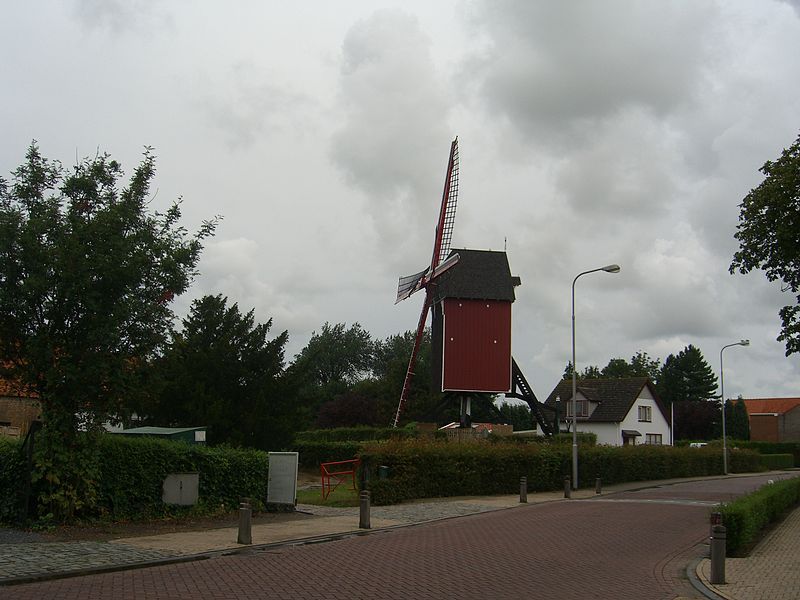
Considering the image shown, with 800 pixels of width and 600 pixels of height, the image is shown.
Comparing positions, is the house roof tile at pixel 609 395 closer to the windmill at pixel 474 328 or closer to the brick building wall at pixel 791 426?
the windmill at pixel 474 328

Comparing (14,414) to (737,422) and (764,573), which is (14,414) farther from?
(737,422)

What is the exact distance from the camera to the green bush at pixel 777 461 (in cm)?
6144

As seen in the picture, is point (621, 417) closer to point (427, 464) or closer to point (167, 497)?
point (427, 464)

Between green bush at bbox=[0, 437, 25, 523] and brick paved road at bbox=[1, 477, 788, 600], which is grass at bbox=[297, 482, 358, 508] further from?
green bush at bbox=[0, 437, 25, 523]

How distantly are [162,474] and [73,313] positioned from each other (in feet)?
14.6

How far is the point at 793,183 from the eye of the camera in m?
24.4

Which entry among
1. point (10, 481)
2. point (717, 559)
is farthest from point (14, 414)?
point (717, 559)

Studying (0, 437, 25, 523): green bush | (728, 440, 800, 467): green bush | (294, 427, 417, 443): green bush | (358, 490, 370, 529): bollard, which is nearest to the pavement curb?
(358, 490, 370, 529): bollard

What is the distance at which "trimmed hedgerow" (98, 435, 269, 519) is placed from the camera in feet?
58.1

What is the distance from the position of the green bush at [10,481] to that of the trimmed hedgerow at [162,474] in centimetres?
166

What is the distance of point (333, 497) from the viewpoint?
92.4 feet

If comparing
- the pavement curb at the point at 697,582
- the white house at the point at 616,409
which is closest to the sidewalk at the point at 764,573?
the pavement curb at the point at 697,582

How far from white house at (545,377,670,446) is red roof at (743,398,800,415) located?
47434 mm

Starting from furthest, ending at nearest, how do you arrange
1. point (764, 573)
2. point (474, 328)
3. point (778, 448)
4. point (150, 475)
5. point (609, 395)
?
point (778, 448) → point (609, 395) → point (474, 328) → point (150, 475) → point (764, 573)
